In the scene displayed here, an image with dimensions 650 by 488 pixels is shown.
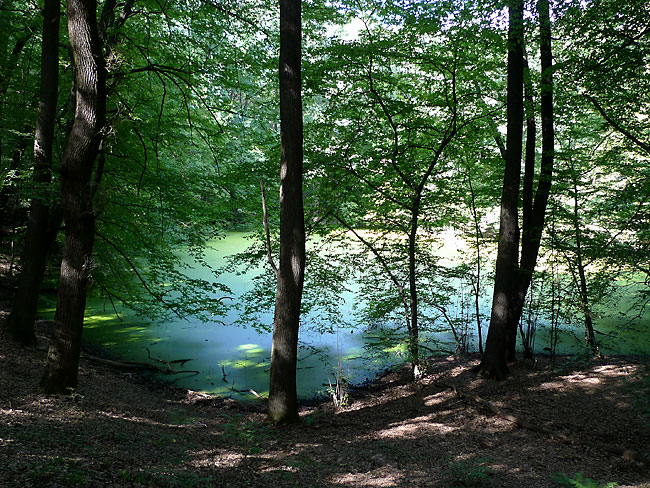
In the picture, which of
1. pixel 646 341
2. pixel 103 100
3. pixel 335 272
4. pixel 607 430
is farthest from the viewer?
pixel 646 341

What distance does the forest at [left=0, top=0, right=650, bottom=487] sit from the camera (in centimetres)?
410

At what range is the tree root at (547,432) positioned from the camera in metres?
3.93

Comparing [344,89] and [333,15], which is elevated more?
[333,15]

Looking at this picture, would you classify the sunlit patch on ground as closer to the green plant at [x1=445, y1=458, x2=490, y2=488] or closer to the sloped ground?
the sloped ground

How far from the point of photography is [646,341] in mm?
9664

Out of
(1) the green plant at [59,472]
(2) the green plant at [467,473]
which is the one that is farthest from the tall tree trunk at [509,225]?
(1) the green plant at [59,472]

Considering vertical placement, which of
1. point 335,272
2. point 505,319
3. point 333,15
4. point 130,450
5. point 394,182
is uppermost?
point 333,15

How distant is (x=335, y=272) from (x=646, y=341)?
7649mm

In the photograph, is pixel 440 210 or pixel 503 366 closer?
pixel 503 366

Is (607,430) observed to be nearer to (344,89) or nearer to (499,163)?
(499,163)

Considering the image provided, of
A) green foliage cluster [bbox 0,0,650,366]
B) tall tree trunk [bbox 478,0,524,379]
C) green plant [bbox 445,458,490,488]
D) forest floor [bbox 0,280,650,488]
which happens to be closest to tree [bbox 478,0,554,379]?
tall tree trunk [bbox 478,0,524,379]

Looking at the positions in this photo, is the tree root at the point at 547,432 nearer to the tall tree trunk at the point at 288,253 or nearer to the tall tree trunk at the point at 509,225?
the tall tree trunk at the point at 509,225

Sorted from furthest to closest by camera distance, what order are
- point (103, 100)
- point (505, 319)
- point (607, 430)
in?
point (505, 319) < point (607, 430) < point (103, 100)

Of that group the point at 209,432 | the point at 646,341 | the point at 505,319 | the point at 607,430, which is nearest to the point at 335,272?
the point at 505,319
